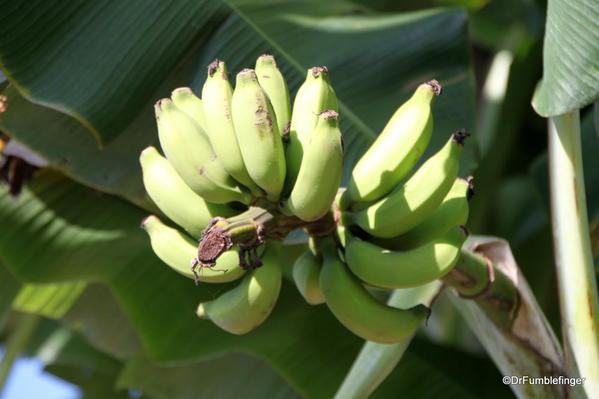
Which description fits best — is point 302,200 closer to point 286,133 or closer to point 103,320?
point 286,133

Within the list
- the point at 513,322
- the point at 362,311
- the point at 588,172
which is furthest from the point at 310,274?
the point at 588,172

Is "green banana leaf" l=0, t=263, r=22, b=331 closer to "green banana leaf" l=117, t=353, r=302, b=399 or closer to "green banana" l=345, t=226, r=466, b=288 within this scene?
"green banana leaf" l=117, t=353, r=302, b=399

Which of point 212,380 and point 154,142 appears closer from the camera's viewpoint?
point 154,142

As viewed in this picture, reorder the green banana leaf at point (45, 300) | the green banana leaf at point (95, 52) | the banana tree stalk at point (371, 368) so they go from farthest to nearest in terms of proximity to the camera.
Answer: the green banana leaf at point (45, 300)
the green banana leaf at point (95, 52)
the banana tree stalk at point (371, 368)

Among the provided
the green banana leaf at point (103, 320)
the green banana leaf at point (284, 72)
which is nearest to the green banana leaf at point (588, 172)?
the green banana leaf at point (284, 72)

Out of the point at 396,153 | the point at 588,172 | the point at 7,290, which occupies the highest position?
the point at 396,153

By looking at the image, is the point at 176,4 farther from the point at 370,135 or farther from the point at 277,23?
the point at 370,135

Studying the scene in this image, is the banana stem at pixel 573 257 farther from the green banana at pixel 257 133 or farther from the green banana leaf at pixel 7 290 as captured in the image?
the green banana leaf at pixel 7 290
